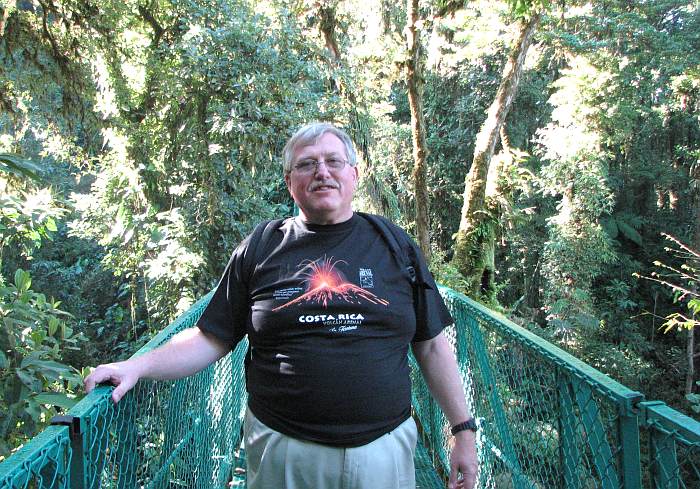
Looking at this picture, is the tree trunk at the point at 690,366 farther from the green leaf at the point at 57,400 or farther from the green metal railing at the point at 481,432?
the green leaf at the point at 57,400

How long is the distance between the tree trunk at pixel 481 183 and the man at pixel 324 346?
565cm

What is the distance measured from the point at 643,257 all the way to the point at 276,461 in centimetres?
1838

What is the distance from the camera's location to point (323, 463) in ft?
4.79

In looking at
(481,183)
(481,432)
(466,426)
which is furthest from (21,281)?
(481,183)

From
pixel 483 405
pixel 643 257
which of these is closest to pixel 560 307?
pixel 643 257

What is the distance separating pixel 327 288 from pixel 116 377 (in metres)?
0.56

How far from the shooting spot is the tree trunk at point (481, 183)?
713cm

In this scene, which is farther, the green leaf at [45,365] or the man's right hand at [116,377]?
the green leaf at [45,365]

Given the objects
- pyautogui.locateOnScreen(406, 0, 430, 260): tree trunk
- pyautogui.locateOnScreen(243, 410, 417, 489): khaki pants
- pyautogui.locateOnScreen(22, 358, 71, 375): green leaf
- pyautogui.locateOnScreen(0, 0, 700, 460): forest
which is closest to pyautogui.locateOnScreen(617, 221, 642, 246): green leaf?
pyautogui.locateOnScreen(0, 0, 700, 460): forest

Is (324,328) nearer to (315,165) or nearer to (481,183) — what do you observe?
(315,165)

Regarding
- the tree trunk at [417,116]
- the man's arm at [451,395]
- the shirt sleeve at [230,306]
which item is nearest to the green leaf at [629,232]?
the tree trunk at [417,116]

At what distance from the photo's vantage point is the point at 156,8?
625cm

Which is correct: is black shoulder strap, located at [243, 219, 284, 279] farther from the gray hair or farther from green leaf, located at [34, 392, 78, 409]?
green leaf, located at [34, 392, 78, 409]

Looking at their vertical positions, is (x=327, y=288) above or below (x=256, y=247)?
below
